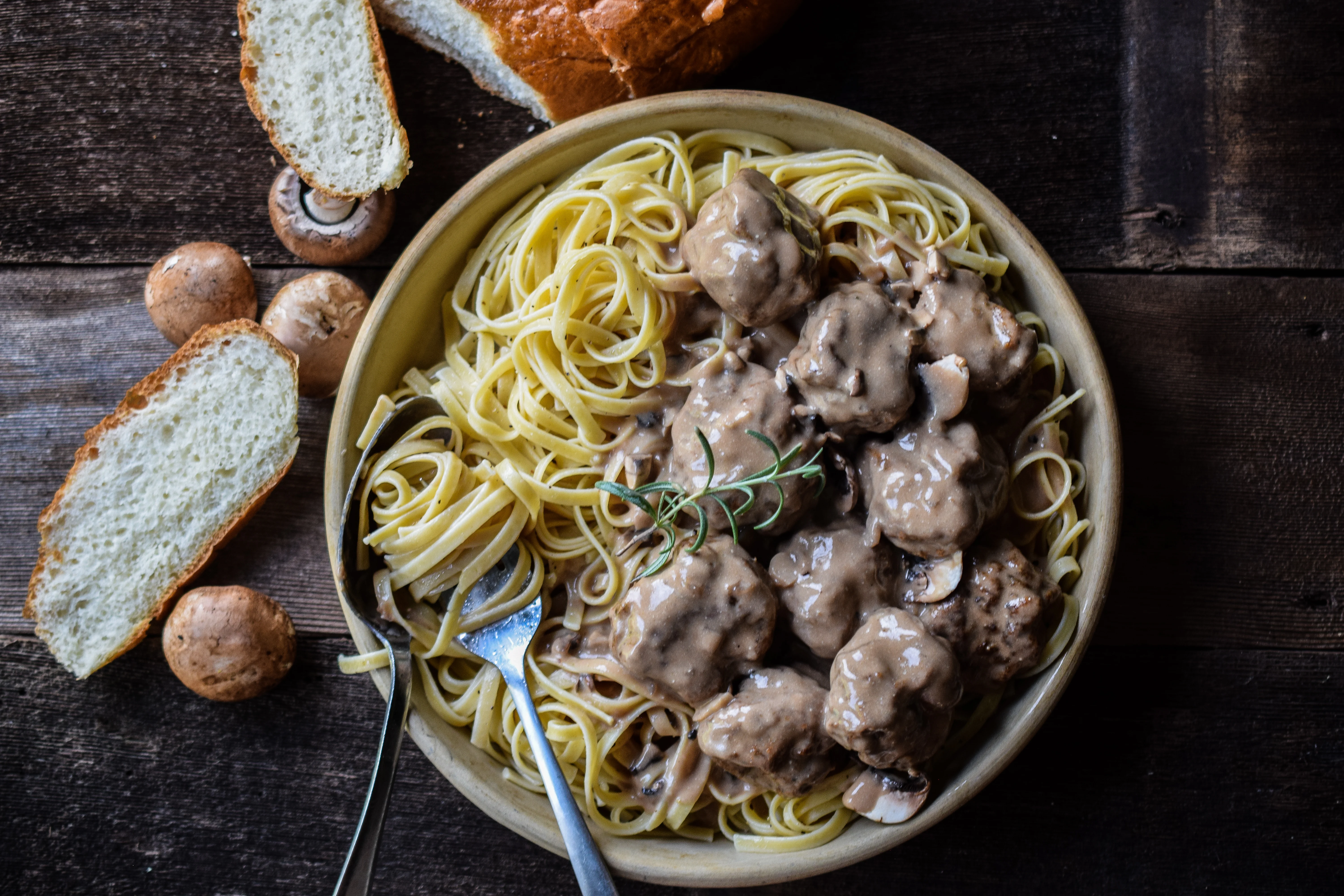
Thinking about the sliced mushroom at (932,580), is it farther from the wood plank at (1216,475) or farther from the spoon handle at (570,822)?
the spoon handle at (570,822)

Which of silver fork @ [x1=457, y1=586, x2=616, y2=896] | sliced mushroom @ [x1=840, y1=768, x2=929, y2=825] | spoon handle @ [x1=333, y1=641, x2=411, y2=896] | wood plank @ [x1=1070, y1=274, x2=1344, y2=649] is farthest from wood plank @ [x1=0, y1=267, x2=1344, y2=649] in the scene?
sliced mushroom @ [x1=840, y1=768, x2=929, y2=825]

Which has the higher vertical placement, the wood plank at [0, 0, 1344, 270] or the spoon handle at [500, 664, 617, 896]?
the wood plank at [0, 0, 1344, 270]

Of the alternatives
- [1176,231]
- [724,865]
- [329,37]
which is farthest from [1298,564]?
[329,37]

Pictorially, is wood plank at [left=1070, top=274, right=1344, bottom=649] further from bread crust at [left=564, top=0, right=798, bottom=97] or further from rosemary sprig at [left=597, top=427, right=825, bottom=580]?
bread crust at [left=564, top=0, right=798, bottom=97]

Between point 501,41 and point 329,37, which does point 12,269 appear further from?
point 501,41

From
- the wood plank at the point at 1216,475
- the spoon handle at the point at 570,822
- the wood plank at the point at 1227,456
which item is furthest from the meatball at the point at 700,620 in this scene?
the wood plank at the point at 1227,456
